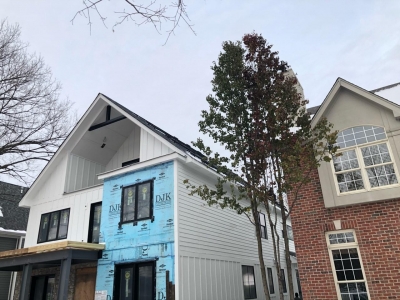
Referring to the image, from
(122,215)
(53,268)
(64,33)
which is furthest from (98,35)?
(53,268)

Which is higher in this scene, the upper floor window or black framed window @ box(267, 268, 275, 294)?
the upper floor window

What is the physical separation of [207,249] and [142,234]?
97.4 inches

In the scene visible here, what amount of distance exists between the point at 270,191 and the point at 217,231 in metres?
5.13

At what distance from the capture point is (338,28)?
383 inches

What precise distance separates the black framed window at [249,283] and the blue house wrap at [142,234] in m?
5.19

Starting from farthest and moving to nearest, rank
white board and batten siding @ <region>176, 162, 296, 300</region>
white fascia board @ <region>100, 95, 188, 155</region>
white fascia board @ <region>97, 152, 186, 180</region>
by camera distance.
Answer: white fascia board @ <region>100, 95, 188, 155</region> → white fascia board @ <region>97, 152, 186, 180</region> → white board and batten siding @ <region>176, 162, 296, 300</region>

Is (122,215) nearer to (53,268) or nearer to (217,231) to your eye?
(217,231)

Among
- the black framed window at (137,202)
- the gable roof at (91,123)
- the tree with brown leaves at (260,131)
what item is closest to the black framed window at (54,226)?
the gable roof at (91,123)

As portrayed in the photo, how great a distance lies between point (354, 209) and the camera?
8.51m

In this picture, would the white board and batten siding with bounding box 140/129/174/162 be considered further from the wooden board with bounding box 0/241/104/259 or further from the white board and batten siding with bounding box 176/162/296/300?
the wooden board with bounding box 0/241/104/259

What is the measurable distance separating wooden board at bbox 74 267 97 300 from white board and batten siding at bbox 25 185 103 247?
119 centimetres

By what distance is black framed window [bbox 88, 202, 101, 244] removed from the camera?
12.3 metres

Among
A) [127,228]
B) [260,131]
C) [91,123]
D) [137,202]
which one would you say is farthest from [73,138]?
[260,131]

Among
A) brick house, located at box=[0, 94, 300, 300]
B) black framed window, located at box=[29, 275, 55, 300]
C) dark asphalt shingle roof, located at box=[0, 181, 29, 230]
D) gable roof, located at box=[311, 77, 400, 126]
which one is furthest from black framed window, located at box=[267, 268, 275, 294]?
dark asphalt shingle roof, located at box=[0, 181, 29, 230]
